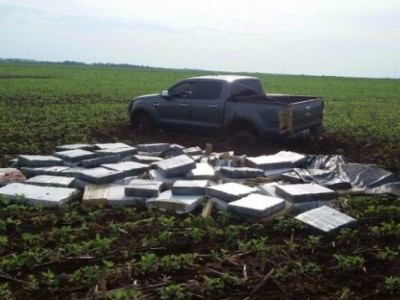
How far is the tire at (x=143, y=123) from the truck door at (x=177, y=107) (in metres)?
0.53

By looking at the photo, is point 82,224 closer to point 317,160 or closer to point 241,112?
point 317,160

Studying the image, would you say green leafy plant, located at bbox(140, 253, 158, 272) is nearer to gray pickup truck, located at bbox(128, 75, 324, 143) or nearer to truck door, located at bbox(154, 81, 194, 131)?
gray pickup truck, located at bbox(128, 75, 324, 143)

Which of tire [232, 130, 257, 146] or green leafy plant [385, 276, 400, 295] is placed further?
tire [232, 130, 257, 146]

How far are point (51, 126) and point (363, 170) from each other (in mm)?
10482

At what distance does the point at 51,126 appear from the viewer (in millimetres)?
15875

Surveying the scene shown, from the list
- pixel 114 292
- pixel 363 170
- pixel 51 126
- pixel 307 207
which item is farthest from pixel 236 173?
pixel 51 126

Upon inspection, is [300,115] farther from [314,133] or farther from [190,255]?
[190,255]

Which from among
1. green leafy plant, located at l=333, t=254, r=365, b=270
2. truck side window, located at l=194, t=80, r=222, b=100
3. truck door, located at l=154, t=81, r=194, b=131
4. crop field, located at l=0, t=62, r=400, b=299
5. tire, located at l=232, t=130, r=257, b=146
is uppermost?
truck side window, located at l=194, t=80, r=222, b=100

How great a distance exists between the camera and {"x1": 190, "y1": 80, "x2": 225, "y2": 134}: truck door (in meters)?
12.2

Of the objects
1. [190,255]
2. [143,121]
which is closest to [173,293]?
[190,255]

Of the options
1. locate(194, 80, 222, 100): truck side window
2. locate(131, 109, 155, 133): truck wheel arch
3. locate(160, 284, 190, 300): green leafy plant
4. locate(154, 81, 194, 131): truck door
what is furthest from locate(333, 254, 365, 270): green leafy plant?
locate(131, 109, 155, 133): truck wheel arch

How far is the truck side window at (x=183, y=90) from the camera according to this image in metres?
12.9

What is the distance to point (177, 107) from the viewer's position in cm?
1312

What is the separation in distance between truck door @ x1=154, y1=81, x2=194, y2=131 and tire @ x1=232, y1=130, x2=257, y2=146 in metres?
1.61
